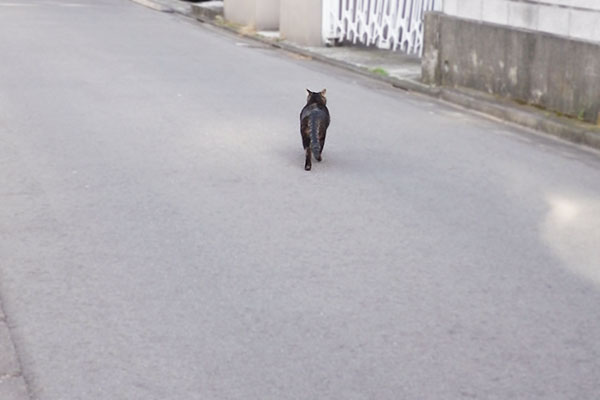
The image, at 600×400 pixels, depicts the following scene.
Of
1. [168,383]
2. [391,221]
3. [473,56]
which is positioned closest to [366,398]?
[168,383]

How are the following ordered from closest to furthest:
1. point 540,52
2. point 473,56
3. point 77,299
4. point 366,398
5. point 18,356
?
point 366,398, point 18,356, point 77,299, point 540,52, point 473,56

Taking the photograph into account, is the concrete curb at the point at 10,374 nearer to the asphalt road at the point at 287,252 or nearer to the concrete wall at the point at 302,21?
the asphalt road at the point at 287,252

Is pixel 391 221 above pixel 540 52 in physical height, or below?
below

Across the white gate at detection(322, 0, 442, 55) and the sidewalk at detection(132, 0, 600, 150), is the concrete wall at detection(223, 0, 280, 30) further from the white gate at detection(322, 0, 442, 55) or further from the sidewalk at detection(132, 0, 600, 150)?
the white gate at detection(322, 0, 442, 55)

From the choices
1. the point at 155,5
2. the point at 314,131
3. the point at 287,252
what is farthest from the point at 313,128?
the point at 155,5

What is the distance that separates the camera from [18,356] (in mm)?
5785

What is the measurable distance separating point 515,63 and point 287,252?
680 cm

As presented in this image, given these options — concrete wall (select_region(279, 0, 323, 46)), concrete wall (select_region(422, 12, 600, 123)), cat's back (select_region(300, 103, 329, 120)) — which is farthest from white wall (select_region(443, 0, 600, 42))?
concrete wall (select_region(279, 0, 323, 46))

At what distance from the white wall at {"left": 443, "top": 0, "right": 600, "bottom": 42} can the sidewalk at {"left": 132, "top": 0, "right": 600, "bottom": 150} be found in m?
0.99

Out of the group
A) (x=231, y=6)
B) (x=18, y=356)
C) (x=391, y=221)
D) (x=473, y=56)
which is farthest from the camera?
(x=231, y=6)

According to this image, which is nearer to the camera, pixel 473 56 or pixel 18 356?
pixel 18 356

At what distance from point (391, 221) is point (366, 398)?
10.7 ft

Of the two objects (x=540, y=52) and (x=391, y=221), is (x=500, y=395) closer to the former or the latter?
(x=391, y=221)

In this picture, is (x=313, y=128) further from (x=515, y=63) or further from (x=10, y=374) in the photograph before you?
(x=10, y=374)
